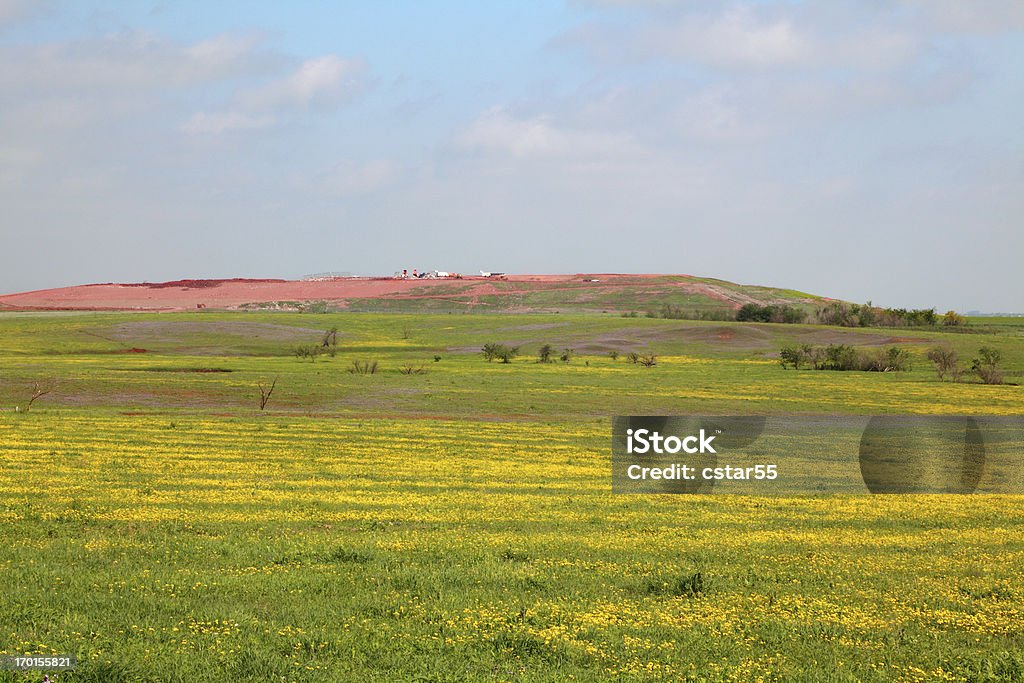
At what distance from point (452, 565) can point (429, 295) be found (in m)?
130

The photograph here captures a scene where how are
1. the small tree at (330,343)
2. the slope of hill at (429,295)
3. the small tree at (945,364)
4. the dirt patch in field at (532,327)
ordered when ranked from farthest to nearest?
1. the slope of hill at (429,295)
2. the dirt patch in field at (532,327)
3. the small tree at (330,343)
4. the small tree at (945,364)

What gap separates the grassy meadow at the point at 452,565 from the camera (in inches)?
375

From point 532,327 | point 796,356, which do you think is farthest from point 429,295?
point 796,356

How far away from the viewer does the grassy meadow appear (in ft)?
31.3

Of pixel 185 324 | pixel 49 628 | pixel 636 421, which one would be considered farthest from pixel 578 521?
pixel 185 324

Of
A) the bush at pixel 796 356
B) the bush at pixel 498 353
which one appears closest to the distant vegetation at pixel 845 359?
the bush at pixel 796 356

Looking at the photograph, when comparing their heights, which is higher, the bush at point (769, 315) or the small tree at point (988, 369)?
the bush at point (769, 315)

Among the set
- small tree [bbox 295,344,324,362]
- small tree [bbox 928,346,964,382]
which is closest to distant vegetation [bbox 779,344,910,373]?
small tree [bbox 928,346,964,382]

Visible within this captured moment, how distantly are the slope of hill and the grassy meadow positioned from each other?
102773mm

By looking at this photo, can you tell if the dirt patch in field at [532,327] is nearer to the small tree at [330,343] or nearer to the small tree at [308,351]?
the small tree at [330,343]

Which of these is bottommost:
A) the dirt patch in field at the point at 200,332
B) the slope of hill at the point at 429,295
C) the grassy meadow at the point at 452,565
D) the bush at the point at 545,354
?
the grassy meadow at the point at 452,565

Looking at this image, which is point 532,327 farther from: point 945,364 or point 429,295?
point 945,364

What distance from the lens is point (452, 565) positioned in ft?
42.5

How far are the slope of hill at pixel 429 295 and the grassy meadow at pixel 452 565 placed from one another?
103 metres
